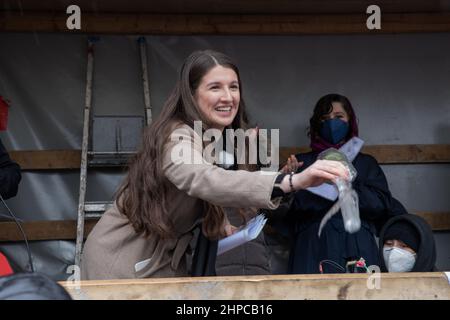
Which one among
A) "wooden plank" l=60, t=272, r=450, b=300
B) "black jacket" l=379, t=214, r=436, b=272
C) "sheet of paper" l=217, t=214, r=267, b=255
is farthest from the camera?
"black jacket" l=379, t=214, r=436, b=272

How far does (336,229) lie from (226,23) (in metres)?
1.66

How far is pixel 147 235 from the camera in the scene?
7.35 feet

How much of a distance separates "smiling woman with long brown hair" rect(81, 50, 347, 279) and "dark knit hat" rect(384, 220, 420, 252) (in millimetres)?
1345

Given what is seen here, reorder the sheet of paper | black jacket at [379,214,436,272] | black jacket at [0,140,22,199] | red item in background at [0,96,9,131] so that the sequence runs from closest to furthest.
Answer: the sheet of paper
black jacket at [379,214,436,272]
black jacket at [0,140,22,199]
red item in background at [0,96,9,131]

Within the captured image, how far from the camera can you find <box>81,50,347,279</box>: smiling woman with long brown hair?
2.15 m

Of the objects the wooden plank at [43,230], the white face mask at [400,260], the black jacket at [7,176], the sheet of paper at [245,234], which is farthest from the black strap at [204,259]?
the wooden plank at [43,230]

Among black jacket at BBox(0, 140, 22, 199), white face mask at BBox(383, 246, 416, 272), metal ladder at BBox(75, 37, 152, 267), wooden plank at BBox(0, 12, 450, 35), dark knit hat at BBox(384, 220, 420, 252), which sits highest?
wooden plank at BBox(0, 12, 450, 35)

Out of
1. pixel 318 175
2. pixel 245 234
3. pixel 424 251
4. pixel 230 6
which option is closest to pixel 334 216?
pixel 424 251

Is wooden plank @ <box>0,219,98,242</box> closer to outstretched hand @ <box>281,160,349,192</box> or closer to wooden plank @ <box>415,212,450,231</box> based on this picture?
wooden plank @ <box>415,212,450,231</box>

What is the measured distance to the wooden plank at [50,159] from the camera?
182 inches

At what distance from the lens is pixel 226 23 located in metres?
4.67

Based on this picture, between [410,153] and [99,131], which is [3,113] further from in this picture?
[410,153]

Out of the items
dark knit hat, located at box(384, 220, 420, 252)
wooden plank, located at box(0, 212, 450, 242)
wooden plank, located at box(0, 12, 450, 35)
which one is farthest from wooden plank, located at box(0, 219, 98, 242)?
dark knit hat, located at box(384, 220, 420, 252)

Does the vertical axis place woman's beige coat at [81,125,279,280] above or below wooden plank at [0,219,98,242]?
above
